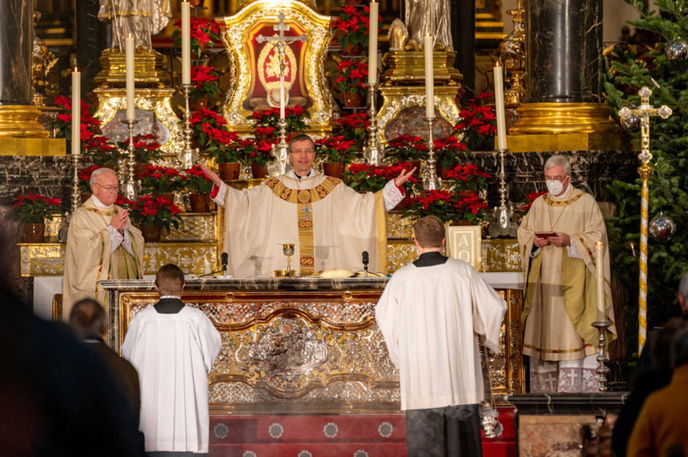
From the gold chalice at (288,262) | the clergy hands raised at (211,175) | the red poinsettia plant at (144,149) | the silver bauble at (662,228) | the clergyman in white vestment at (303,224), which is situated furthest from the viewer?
the red poinsettia plant at (144,149)

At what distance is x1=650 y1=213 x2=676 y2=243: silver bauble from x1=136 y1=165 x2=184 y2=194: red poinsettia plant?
396 cm

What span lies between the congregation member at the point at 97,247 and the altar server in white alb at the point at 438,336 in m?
3.06

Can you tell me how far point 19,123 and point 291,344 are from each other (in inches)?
173

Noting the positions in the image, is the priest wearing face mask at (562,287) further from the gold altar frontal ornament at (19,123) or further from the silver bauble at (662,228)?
the gold altar frontal ornament at (19,123)

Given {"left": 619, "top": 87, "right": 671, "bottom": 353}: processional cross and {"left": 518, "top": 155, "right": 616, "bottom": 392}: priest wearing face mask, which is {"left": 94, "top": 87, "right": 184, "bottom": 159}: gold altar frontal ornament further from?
{"left": 619, "top": 87, "right": 671, "bottom": 353}: processional cross

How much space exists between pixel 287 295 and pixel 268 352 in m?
0.42

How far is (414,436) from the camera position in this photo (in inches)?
326

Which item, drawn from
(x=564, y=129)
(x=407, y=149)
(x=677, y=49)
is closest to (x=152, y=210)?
(x=407, y=149)

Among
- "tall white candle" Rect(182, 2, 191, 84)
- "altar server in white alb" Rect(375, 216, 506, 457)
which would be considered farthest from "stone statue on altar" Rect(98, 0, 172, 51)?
"altar server in white alb" Rect(375, 216, 506, 457)

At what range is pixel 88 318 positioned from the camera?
6.14 m

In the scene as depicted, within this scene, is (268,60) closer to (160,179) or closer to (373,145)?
(160,179)

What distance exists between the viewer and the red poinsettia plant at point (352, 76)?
43.9ft

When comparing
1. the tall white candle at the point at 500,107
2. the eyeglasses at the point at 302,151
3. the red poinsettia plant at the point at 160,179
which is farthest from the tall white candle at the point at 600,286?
the red poinsettia plant at the point at 160,179

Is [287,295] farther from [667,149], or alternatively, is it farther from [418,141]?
[667,149]
